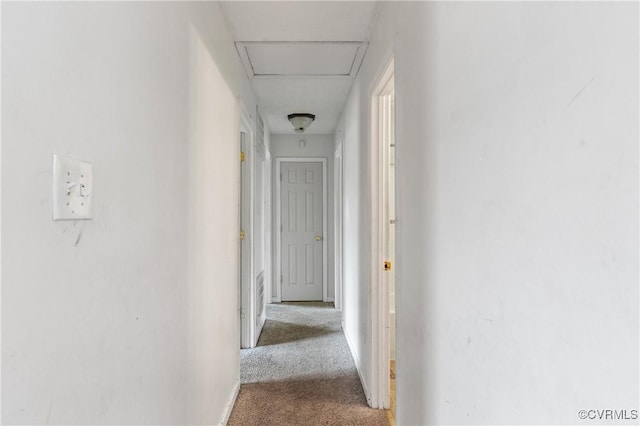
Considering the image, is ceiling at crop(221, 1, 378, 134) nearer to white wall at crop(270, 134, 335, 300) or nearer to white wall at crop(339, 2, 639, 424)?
white wall at crop(339, 2, 639, 424)

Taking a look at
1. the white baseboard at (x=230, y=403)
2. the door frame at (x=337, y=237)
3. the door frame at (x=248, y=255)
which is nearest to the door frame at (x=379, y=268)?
the white baseboard at (x=230, y=403)

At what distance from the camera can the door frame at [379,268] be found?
2268mm

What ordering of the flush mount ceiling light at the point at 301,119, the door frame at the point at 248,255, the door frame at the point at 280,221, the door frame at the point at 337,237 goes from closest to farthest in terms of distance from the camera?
the door frame at the point at 248,255
the flush mount ceiling light at the point at 301,119
the door frame at the point at 337,237
the door frame at the point at 280,221

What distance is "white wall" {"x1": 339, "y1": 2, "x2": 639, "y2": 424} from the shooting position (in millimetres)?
509

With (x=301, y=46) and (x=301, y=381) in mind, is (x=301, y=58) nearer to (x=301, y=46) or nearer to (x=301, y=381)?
(x=301, y=46)

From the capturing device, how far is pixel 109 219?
884 millimetres

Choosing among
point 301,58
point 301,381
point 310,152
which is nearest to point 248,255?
point 301,381

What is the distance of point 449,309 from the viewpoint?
1041 millimetres

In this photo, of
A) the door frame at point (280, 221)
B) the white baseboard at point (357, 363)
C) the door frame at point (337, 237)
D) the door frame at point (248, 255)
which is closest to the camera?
the white baseboard at point (357, 363)

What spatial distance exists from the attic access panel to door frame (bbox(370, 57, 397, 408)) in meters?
0.49

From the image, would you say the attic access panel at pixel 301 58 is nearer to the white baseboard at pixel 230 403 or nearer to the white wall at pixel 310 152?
the white wall at pixel 310 152

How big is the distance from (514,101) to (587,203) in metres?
0.27

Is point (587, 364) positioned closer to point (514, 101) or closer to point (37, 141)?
point (514, 101)

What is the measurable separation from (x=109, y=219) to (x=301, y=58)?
2.10 metres
